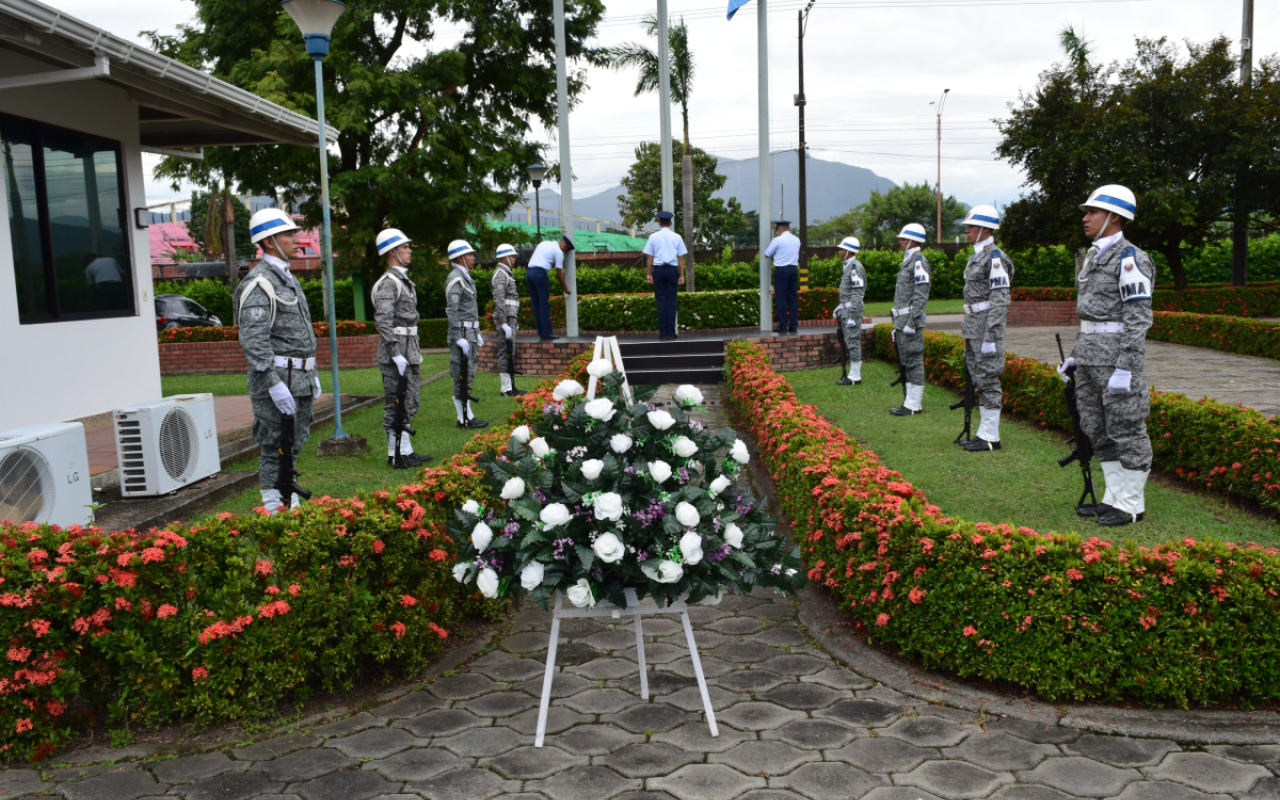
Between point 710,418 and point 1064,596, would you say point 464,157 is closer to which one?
point 710,418

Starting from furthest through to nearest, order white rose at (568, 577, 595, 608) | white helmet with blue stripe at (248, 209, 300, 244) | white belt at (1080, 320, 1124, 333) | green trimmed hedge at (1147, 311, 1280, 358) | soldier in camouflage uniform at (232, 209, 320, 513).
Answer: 1. green trimmed hedge at (1147, 311, 1280, 358)
2. white helmet with blue stripe at (248, 209, 300, 244)
3. soldier in camouflage uniform at (232, 209, 320, 513)
4. white belt at (1080, 320, 1124, 333)
5. white rose at (568, 577, 595, 608)

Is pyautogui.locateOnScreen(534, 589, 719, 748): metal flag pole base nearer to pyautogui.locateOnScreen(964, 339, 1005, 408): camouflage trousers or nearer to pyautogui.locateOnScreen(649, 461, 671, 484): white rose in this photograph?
pyautogui.locateOnScreen(649, 461, 671, 484): white rose

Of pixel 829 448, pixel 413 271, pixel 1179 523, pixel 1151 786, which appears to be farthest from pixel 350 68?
pixel 1151 786

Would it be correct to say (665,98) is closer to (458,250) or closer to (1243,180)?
(458,250)

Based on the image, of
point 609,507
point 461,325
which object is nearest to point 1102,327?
point 609,507

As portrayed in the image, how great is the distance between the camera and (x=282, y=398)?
6.01 metres

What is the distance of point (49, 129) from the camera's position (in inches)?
327

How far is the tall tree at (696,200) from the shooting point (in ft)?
176

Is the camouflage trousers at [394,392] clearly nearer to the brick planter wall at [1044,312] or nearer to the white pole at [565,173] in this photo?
the white pole at [565,173]

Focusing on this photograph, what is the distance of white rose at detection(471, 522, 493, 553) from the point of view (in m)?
3.54

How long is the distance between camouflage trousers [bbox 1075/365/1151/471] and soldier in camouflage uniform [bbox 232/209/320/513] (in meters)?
5.36

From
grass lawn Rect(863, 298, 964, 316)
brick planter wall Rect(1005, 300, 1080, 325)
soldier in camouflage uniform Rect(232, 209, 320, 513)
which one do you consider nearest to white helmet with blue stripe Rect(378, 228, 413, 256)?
soldier in camouflage uniform Rect(232, 209, 320, 513)

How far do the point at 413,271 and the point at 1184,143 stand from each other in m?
18.8

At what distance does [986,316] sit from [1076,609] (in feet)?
15.8
